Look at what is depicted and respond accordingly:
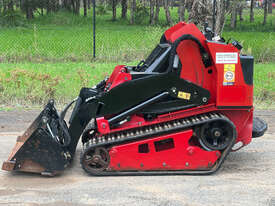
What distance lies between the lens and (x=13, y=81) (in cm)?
970

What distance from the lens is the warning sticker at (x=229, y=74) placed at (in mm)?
5331

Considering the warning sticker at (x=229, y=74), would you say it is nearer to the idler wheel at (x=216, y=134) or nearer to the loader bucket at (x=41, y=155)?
the idler wheel at (x=216, y=134)

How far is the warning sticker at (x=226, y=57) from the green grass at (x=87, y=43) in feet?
21.3

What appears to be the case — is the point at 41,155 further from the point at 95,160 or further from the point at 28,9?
the point at 28,9

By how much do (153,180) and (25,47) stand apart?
37.1 feet

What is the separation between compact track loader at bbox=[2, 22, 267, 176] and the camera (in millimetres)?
5309

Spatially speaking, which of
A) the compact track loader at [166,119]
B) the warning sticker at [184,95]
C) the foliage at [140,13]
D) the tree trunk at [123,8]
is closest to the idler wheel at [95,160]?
the compact track loader at [166,119]

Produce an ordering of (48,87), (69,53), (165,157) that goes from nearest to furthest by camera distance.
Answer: (165,157)
(48,87)
(69,53)

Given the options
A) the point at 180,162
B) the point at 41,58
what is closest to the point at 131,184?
the point at 180,162

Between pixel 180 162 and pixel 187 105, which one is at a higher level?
pixel 187 105

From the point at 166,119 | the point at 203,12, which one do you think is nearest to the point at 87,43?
the point at 203,12

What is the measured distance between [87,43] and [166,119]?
39.9 feet

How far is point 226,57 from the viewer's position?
17.4 feet

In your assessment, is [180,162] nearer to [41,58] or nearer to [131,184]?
[131,184]
